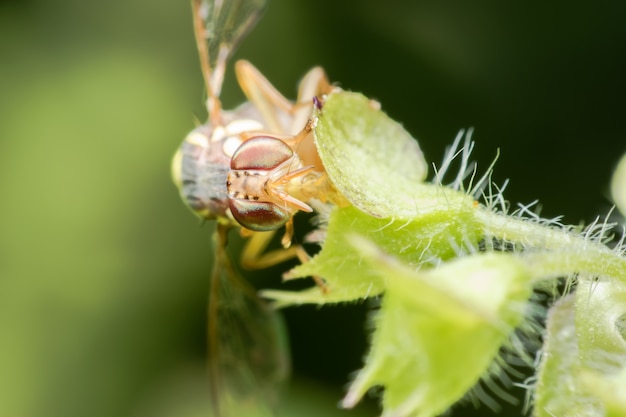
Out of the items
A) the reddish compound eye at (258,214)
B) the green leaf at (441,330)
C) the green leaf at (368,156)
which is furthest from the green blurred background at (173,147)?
the green leaf at (441,330)

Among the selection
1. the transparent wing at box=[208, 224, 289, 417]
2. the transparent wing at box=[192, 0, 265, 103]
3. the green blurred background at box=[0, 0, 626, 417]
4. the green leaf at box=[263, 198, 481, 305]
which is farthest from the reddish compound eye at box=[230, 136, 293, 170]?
the green blurred background at box=[0, 0, 626, 417]

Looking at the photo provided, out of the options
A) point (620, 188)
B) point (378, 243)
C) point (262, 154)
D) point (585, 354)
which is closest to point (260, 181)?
point (262, 154)

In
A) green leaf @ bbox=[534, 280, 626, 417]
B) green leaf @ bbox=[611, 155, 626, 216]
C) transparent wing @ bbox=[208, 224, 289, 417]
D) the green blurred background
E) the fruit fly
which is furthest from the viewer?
the green blurred background

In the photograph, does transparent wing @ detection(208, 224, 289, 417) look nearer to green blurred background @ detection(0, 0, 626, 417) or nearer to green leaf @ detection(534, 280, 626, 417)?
green blurred background @ detection(0, 0, 626, 417)

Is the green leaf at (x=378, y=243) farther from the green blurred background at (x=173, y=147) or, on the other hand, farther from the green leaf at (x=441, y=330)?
the green blurred background at (x=173, y=147)

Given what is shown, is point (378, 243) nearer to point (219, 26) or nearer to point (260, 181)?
point (260, 181)
